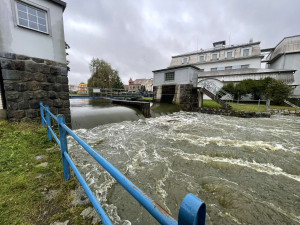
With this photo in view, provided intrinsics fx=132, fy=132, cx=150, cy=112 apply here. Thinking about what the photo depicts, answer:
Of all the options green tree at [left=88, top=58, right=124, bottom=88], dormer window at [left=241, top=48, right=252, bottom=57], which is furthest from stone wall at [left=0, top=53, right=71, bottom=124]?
dormer window at [left=241, top=48, right=252, bottom=57]

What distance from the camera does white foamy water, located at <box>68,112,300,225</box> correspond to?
227 cm

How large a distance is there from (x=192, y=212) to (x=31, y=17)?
7849 millimetres

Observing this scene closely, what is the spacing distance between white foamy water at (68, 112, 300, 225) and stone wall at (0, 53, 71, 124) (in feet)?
7.23

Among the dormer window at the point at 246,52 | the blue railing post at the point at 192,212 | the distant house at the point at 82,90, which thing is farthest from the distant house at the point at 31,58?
the dormer window at the point at 246,52

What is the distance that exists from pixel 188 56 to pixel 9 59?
95.3 feet

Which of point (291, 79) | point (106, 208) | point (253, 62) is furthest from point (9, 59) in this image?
point (253, 62)

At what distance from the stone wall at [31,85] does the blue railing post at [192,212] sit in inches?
265

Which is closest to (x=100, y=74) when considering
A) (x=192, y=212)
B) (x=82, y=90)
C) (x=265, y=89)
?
(x=82, y=90)

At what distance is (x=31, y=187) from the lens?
2.09 metres

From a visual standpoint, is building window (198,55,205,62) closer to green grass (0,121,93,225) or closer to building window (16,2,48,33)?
building window (16,2,48,33)

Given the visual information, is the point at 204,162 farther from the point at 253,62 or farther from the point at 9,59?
the point at 253,62

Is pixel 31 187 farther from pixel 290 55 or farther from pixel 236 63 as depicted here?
pixel 290 55

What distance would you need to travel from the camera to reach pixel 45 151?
3.41 m

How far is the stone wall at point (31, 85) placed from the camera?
15.5 ft
